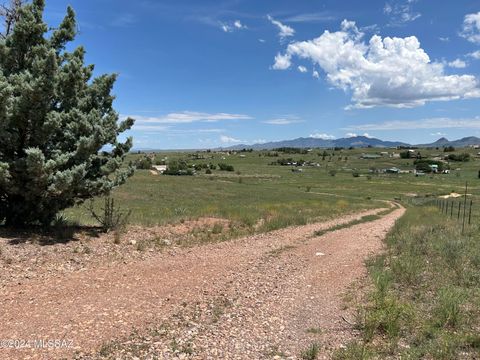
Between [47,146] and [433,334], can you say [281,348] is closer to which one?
[433,334]

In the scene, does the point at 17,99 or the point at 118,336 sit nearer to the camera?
the point at 118,336

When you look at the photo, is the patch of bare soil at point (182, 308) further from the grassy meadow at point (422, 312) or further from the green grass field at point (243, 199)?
the green grass field at point (243, 199)

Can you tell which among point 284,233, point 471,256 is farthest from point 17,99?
point 471,256

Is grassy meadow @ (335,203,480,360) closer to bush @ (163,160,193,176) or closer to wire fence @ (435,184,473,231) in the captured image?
wire fence @ (435,184,473,231)

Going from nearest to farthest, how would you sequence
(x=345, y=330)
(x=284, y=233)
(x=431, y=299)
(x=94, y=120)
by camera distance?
(x=345, y=330)
(x=431, y=299)
(x=94, y=120)
(x=284, y=233)

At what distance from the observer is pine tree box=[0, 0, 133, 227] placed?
1148 cm

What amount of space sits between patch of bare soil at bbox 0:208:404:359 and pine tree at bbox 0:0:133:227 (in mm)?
3350

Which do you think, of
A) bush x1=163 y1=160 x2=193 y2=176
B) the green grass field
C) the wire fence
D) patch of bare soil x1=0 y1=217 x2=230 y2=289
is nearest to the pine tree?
patch of bare soil x1=0 y1=217 x2=230 y2=289

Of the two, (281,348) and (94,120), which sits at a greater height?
(94,120)

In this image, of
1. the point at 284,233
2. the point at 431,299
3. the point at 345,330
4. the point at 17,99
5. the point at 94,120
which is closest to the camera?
the point at 345,330

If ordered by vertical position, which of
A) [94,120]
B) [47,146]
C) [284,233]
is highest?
[94,120]

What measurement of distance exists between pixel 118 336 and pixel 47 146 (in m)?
8.41

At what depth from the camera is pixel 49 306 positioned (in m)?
7.58

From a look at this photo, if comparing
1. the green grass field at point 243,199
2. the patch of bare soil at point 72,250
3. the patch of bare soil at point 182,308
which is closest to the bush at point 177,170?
the green grass field at point 243,199
